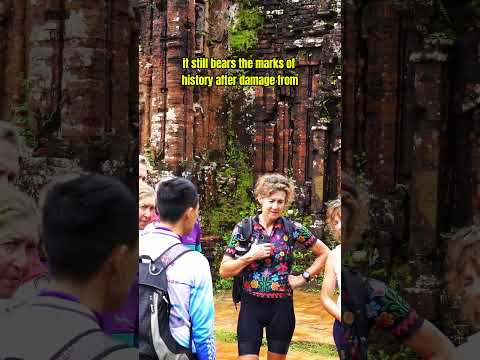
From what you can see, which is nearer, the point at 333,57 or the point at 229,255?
the point at 229,255

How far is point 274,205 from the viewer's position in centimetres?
456

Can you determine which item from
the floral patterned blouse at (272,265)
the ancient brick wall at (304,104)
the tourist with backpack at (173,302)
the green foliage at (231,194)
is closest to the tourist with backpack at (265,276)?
the floral patterned blouse at (272,265)

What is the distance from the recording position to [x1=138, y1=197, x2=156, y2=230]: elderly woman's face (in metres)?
4.21

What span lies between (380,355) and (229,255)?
186 centimetres

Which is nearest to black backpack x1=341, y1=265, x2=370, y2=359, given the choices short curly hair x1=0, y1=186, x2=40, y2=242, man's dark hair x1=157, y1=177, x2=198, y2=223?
man's dark hair x1=157, y1=177, x2=198, y2=223

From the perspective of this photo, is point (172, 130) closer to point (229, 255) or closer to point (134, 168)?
point (229, 255)

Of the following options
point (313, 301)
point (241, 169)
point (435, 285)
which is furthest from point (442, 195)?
point (241, 169)

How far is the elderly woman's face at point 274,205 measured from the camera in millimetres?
4562

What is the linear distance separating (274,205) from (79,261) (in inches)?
102

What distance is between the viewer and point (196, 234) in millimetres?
5344

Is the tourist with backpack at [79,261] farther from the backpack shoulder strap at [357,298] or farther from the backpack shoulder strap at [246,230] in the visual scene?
the backpack shoulder strap at [246,230]

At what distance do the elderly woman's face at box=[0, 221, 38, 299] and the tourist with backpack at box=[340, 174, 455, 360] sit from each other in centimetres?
149

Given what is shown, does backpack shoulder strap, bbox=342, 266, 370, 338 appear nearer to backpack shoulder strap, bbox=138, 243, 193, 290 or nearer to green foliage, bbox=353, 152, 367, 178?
green foliage, bbox=353, 152, 367, 178

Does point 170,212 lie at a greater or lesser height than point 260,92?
lesser
